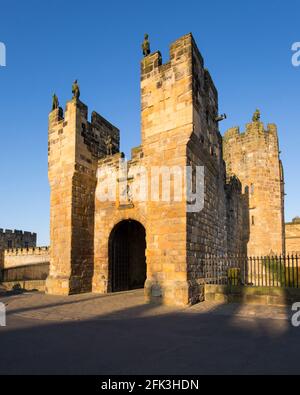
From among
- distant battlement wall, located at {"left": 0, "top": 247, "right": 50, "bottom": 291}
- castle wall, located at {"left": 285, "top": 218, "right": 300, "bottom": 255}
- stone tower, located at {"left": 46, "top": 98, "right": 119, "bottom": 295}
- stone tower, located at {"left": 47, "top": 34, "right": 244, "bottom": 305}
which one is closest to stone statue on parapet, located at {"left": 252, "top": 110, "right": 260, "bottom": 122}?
stone tower, located at {"left": 47, "top": 34, "right": 244, "bottom": 305}

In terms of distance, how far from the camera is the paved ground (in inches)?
141

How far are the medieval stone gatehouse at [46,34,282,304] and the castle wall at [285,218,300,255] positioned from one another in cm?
1284

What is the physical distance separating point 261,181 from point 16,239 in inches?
1252

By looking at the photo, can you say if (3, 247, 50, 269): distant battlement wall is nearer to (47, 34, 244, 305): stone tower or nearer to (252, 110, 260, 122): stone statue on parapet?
(47, 34, 244, 305): stone tower

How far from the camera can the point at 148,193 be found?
9.66 metres

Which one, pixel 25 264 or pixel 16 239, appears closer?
pixel 25 264

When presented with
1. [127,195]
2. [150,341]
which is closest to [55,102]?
[127,195]

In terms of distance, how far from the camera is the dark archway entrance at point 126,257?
40.0ft

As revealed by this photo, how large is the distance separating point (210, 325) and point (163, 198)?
4100 mm

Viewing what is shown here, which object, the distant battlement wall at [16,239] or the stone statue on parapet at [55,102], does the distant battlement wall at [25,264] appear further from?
the stone statue on parapet at [55,102]

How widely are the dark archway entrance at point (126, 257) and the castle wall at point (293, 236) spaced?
16.1 m

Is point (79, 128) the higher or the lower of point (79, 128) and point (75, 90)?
the lower

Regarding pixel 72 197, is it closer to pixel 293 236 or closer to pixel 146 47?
pixel 146 47
